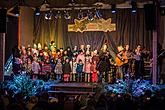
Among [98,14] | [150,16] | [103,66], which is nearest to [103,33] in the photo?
[98,14]

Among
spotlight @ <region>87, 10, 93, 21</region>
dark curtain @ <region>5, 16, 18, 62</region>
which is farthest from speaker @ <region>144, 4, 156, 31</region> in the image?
dark curtain @ <region>5, 16, 18, 62</region>

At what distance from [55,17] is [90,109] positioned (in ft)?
48.9

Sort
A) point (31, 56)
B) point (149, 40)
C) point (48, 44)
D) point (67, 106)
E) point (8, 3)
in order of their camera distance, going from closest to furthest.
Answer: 1. point (67, 106)
2. point (8, 3)
3. point (31, 56)
4. point (149, 40)
5. point (48, 44)

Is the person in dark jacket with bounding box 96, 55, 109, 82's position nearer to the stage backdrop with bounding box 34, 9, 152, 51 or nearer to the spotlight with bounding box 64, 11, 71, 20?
the stage backdrop with bounding box 34, 9, 152, 51

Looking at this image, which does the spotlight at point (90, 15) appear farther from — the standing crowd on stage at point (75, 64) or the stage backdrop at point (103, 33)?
the standing crowd on stage at point (75, 64)

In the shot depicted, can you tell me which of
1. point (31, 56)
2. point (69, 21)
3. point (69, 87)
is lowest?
point (69, 87)

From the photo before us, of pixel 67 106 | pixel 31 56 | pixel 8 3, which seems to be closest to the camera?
pixel 67 106

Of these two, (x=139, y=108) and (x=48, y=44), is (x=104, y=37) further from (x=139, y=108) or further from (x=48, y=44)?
(x=139, y=108)

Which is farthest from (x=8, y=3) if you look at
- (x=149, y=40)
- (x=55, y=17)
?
(x=149, y=40)

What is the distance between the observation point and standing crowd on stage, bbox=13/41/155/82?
1705cm

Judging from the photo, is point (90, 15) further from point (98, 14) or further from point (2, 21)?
point (2, 21)

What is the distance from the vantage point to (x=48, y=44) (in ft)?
68.6

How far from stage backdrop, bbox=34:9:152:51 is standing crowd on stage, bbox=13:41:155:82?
5.33 ft

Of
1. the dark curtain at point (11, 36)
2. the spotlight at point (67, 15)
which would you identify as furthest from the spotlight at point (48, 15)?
the dark curtain at point (11, 36)
